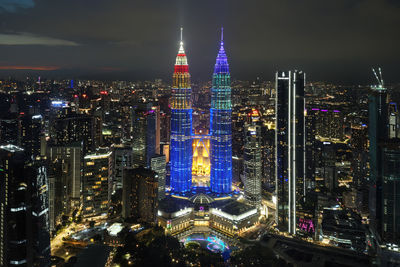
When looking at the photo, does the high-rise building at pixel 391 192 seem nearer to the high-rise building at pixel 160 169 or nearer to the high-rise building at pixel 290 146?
the high-rise building at pixel 290 146

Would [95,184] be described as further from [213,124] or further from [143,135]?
[213,124]

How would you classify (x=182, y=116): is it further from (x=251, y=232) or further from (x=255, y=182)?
(x=251, y=232)

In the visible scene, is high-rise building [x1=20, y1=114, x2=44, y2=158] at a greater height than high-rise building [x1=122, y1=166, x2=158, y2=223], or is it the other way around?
high-rise building [x1=20, y1=114, x2=44, y2=158]

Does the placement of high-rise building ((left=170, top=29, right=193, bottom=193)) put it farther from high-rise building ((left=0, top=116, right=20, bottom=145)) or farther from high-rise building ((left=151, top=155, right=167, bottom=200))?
high-rise building ((left=0, top=116, right=20, bottom=145))

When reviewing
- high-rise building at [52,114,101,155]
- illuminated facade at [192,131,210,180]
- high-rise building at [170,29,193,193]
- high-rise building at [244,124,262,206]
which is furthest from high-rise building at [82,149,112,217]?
high-rise building at [244,124,262,206]

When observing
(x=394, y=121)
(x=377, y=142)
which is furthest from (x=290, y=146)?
(x=394, y=121)
